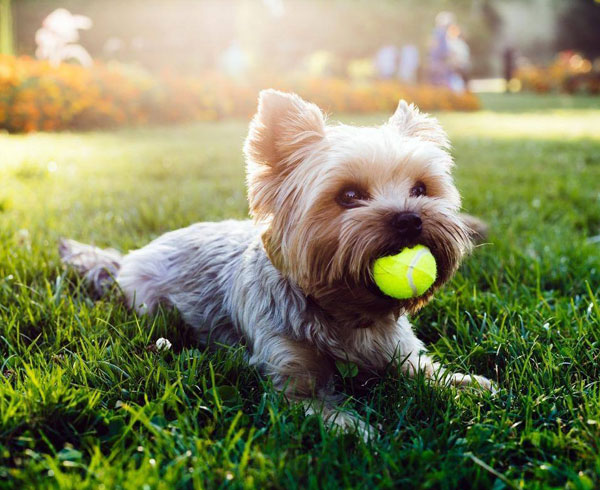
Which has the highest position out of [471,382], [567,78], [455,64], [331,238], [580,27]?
[580,27]

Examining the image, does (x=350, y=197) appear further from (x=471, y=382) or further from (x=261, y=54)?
(x=261, y=54)

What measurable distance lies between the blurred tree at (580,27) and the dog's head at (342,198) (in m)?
57.8

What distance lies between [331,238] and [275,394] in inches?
28.7

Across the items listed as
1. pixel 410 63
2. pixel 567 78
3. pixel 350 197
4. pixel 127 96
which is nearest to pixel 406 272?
pixel 350 197

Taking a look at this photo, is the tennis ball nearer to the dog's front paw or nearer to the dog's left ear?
the dog's front paw

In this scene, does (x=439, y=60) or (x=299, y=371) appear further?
(x=439, y=60)

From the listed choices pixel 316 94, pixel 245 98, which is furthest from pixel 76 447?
pixel 316 94

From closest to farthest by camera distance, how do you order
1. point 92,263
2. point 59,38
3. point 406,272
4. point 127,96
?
point 406,272 < point 92,263 < point 127,96 < point 59,38

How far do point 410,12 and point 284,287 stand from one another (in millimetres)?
34690

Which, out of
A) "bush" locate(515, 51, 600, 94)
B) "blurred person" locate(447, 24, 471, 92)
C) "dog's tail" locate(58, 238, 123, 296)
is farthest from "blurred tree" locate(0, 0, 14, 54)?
"bush" locate(515, 51, 600, 94)

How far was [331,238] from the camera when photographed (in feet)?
8.56

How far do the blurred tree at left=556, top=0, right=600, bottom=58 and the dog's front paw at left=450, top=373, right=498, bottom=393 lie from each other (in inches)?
2284

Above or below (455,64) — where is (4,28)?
above

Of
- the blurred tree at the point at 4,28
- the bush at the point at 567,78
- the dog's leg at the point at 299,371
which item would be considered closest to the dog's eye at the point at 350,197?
the dog's leg at the point at 299,371
